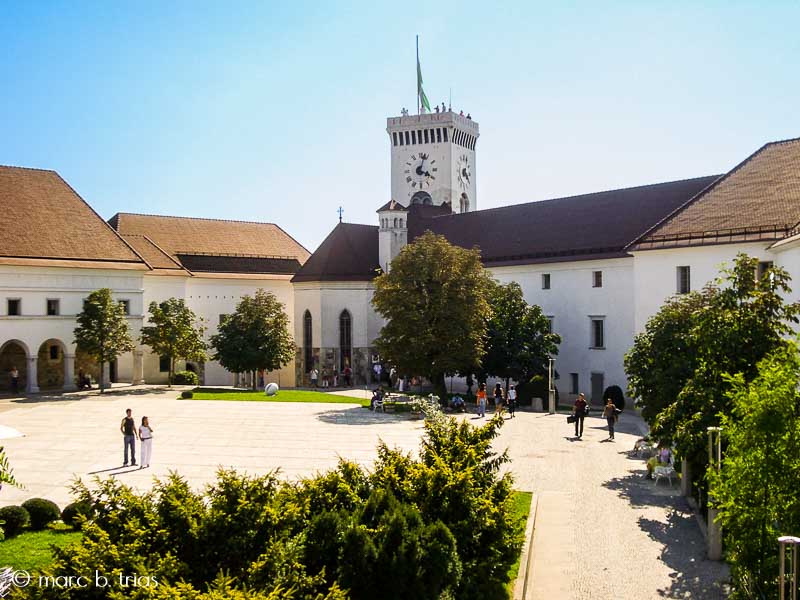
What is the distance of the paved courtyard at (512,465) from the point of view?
50.2 ft

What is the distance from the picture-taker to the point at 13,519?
16.4 meters

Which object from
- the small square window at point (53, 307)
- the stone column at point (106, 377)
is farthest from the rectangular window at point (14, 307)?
the stone column at point (106, 377)

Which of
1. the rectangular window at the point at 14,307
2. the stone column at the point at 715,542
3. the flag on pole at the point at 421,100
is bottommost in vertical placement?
the stone column at the point at 715,542

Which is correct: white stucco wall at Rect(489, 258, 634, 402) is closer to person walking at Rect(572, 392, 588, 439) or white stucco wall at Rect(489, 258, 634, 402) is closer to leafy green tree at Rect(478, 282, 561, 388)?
leafy green tree at Rect(478, 282, 561, 388)

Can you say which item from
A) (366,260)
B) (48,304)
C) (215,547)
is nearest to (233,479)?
(215,547)

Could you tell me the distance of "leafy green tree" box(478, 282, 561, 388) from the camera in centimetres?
4197

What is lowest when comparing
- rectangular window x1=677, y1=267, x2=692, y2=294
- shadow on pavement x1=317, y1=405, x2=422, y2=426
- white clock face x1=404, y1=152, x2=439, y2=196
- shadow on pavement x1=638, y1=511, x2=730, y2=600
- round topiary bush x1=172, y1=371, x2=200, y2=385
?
shadow on pavement x1=638, y1=511, x2=730, y2=600

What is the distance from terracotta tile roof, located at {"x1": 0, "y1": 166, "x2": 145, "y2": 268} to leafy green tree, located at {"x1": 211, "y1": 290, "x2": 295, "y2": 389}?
6542mm

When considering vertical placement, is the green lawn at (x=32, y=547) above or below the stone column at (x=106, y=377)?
below

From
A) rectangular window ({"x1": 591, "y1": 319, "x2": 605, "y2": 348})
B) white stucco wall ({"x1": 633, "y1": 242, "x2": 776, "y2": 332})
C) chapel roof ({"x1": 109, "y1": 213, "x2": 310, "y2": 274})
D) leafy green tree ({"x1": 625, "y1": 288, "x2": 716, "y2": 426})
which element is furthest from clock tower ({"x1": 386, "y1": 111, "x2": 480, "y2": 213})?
leafy green tree ({"x1": 625, "y1": 288, "x2": 716, "y2": 426})

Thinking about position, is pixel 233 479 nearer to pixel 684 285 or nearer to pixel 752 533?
pixel 752 533

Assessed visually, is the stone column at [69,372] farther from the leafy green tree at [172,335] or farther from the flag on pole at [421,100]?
the flag on pole at [421,100]

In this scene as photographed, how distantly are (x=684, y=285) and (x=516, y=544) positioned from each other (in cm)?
2665

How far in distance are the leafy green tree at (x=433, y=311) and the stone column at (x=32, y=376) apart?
19.0 meters
